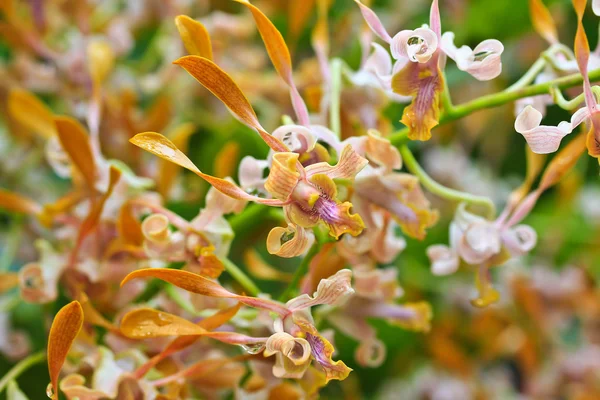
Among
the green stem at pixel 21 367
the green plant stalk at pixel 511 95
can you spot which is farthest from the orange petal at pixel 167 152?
the green stem at pixel 21 367

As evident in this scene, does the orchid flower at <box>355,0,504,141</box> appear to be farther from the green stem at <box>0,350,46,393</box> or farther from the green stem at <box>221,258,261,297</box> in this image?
the green stem at <box>0,350,46,393</box>

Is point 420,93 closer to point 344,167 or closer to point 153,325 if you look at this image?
point 344,167

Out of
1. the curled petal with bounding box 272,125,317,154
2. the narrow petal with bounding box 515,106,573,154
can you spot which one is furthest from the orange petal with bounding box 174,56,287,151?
the narrow petal with bounding box 515,106,573,154

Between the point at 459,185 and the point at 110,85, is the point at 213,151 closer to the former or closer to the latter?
the point at 110,85

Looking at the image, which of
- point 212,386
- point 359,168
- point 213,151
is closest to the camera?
point 359,168

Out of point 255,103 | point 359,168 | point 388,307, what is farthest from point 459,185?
point 359,168

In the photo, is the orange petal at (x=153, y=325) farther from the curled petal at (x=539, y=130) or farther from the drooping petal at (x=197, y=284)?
the curled petal at (x=539, y=130)
